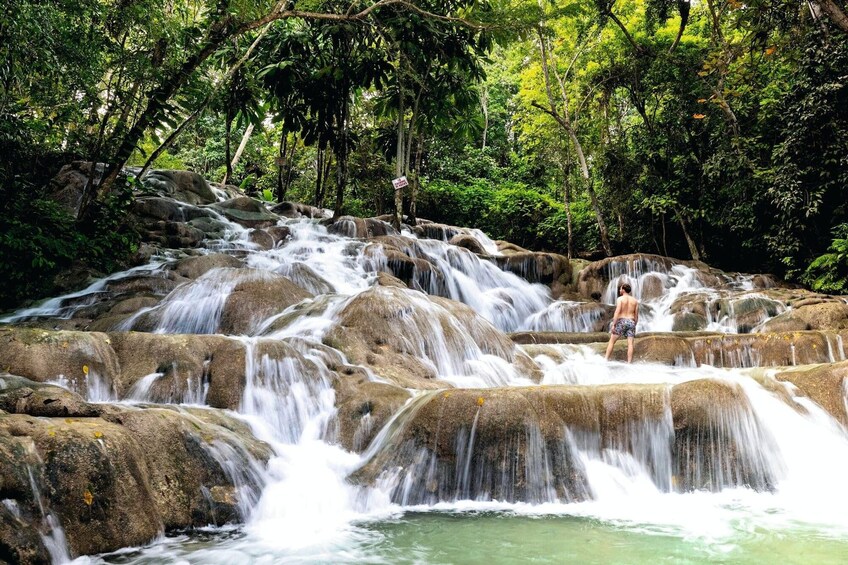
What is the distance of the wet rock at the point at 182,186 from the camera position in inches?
775

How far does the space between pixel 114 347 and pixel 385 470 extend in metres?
3.52

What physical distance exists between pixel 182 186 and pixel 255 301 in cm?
1252

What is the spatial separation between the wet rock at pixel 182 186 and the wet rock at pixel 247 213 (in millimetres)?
1935

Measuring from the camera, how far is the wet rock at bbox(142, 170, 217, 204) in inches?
775

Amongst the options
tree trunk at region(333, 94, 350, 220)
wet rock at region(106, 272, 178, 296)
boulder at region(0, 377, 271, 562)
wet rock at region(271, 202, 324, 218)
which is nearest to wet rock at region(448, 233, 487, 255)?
tree trunk at region(333, 94, 350, 220)

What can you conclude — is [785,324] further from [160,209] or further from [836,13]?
[160,209]

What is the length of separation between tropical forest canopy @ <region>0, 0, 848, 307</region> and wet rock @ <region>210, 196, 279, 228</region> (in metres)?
2.61

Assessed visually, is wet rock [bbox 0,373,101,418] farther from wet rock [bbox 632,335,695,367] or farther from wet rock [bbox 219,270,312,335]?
wet rock [bbox 632,335,695,367]

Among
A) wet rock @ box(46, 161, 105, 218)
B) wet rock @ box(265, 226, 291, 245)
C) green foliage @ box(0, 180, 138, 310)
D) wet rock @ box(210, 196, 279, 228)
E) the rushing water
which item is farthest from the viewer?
wet rock @ box(210, 196, 279, 228)

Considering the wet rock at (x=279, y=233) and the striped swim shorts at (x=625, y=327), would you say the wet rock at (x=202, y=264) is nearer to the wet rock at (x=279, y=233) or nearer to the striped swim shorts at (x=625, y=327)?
the wet rock at (x=279, y=233)

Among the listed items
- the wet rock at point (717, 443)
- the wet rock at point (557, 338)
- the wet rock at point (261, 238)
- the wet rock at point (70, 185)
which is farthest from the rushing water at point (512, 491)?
the wet rock at point (70, 185)

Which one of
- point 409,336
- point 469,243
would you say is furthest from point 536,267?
point 409,336

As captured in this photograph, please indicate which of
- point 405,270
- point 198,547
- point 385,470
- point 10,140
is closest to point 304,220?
point 405,270

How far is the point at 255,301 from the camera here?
32.8 ft
